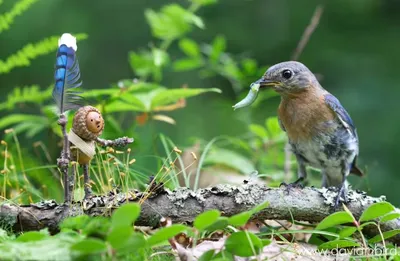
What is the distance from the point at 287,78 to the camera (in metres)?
3.33

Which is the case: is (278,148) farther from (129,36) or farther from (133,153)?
(129,36)

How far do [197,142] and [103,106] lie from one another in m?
0.78

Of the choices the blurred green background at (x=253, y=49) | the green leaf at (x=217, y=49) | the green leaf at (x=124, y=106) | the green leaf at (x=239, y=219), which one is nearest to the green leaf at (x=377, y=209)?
the green leaf at (x=239, y=219)

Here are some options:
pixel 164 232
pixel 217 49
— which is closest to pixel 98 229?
pixel 164 232

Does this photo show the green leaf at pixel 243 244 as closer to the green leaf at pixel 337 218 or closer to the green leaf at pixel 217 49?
the green leaf at pixel 337 218

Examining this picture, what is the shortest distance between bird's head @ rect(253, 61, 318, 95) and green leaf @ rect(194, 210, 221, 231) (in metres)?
1.48

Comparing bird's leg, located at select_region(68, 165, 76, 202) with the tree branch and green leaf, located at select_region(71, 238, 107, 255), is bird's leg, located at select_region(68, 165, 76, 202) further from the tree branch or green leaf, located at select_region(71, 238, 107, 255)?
green leaf, located at select_region(71, 238, 107, 255)

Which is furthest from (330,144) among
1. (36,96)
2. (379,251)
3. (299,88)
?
(36,96)

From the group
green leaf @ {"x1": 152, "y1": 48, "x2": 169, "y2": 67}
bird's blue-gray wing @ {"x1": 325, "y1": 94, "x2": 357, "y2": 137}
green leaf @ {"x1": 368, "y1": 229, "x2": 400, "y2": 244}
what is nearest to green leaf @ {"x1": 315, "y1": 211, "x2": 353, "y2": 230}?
green leaf @ {"x1": 368, "y1": 229, "x2": 400, "y2": 244}

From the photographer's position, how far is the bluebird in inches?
132

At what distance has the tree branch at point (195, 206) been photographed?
7.80ft

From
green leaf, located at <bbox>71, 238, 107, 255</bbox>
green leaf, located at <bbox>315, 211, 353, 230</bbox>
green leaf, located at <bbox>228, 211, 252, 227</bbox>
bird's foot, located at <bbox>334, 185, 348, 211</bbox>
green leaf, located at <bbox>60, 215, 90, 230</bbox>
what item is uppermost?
green leaf, located at <bbox>71, 238, 107, 255</bbox>

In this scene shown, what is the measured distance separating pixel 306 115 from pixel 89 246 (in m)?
1.98

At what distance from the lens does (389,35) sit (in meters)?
7.40
